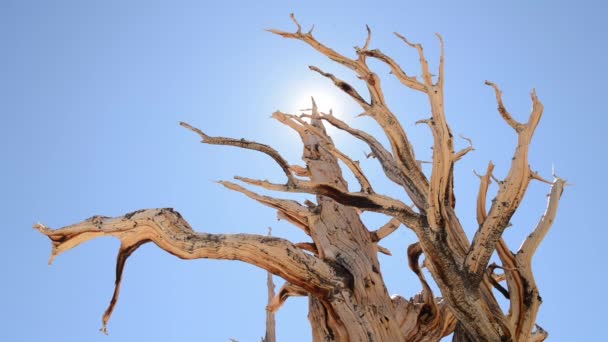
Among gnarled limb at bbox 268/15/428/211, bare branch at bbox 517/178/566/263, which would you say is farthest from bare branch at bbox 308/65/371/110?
bare branch at bbox 517/178/566/263

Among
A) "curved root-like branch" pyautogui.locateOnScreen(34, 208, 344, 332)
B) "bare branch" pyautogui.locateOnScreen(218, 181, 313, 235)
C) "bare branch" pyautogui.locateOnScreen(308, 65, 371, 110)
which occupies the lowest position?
"curved root-like branch" pyautogui.locateOnScreen(34, 208, 344, 332)

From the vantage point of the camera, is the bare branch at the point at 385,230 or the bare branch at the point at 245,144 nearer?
the bare branch at the point at 245,144

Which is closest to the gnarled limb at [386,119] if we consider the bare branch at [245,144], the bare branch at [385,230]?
the bare branch at [245,144]

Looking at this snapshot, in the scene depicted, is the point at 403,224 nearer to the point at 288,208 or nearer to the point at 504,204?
the point at 504,204

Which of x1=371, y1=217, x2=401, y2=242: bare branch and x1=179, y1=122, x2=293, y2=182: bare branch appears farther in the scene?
x1=371, y1=217, x2=401, y2=242: bare branch

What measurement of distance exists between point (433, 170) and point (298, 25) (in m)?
1.09

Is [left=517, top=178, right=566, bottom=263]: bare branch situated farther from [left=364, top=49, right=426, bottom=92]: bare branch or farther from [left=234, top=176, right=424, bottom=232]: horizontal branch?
[left=364, top=49, right=426, bottom=92]: bare branch

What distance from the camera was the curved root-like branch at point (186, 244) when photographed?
9.38 feet

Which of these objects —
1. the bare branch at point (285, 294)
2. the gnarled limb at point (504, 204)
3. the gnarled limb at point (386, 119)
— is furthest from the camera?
the bare branch at point (285, 294)

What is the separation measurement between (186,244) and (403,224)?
112 cm

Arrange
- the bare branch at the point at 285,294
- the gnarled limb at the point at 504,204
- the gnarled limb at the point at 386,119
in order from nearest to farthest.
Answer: the gnarled limb at the point at 504,204 → the gnarled limb at the point at 386,119 → the bare branch at the point at 285,294

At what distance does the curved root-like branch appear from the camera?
2859 millimetres

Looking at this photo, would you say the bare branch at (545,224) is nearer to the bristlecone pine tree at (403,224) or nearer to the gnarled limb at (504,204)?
the bristlecone pine tree at (403,224)

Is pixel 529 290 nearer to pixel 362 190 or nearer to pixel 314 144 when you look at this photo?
pixel 362 190
